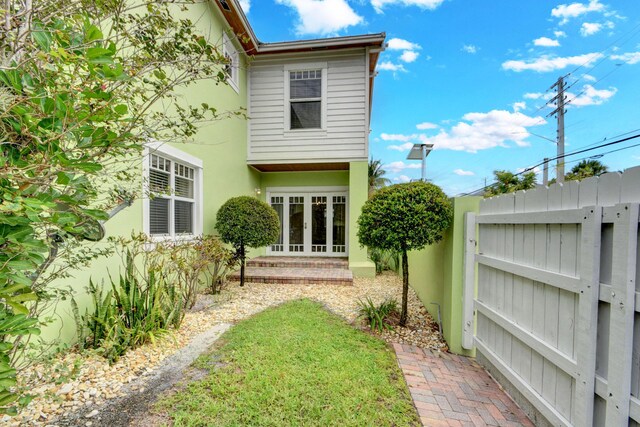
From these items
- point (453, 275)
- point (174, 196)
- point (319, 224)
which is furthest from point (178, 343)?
point (319, 224)

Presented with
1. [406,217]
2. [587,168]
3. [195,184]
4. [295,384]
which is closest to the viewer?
[295,384]

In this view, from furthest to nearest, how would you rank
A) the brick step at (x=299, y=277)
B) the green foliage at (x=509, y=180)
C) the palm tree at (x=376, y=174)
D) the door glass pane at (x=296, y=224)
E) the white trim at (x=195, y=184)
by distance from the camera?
the palm tree at (x=376, y=174) → the green foliage at (x=509, y=180) → the door glass pane at (x=296, y=224) → the brick step at (x=299, y=277) → the white trim at (x=195, y=184)

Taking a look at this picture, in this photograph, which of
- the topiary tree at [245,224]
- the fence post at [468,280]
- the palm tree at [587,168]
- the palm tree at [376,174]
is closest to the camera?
the fence post at [468,280]

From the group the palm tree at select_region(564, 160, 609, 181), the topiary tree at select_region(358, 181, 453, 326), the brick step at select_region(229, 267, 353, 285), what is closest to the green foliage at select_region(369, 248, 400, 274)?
the brick step at select_region(229, 267, 353, 285)

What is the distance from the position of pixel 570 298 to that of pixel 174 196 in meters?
5.79

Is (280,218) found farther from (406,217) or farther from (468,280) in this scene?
(468,280)

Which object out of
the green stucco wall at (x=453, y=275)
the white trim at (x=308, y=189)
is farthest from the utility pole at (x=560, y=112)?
the green stucco wall at (x=453, y=275)

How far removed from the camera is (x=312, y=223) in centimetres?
926

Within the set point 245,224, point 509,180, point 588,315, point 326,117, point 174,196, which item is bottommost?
point 588,315

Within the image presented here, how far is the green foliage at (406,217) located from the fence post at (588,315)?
1.73 m

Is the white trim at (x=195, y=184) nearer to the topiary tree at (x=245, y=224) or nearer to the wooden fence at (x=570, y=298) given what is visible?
the topiary tree at (x=245, y=224)

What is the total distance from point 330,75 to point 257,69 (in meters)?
2.24

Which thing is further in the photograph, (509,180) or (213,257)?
(509,180)

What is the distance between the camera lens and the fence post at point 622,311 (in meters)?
1.42
